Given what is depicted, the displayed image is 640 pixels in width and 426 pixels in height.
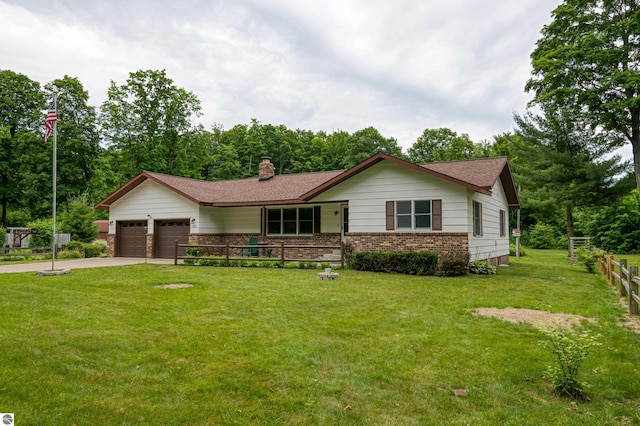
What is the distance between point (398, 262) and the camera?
44.8 ft

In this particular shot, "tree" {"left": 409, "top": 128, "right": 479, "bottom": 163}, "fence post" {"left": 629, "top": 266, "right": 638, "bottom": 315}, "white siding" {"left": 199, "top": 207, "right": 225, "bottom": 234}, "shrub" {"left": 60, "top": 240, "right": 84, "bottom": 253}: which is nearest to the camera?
"fence post" {"left": 629, "top": 266, "right": 638, "bottom": 315}

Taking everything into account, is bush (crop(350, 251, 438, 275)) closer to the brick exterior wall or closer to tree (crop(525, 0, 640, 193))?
the brick exterior wall

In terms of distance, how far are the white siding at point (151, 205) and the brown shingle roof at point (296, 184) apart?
0.38 meters

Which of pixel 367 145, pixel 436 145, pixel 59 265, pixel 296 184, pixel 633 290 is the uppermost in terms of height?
pixel 436 145

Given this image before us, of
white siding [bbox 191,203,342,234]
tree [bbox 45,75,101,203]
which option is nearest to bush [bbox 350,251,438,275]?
white siding [bbox 191,203,342,234]

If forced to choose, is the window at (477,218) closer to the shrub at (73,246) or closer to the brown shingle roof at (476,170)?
the brown shingle roof at (476,170)

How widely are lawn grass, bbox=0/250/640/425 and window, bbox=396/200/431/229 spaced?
5.83 meters

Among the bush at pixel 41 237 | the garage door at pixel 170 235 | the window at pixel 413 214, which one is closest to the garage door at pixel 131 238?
the garage door at pixel 170 235

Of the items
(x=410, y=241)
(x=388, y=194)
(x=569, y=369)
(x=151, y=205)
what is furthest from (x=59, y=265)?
(x=569, y=369)

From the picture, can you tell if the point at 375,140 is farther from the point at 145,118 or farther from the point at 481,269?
the point at 481,269

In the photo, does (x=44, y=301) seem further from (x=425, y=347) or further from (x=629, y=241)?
(x=629, y=241)

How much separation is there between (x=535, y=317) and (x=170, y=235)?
57.2 feet

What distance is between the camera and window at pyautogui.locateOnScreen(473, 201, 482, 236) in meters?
14.7

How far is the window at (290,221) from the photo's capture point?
18609mm
